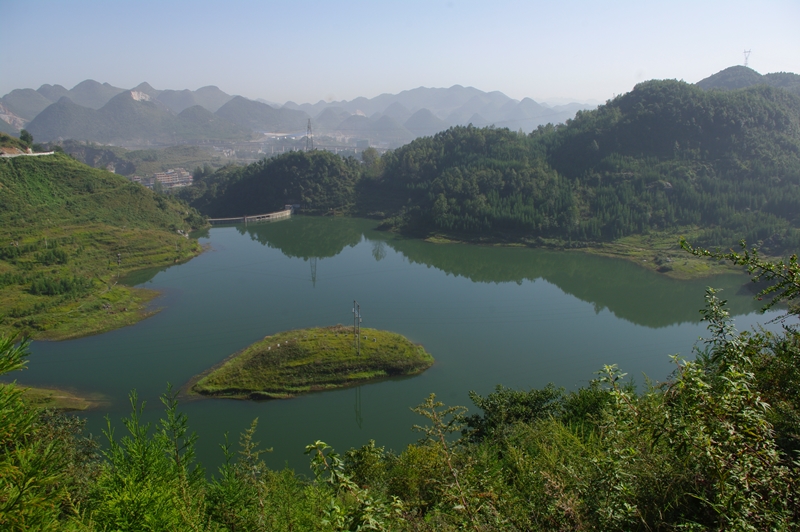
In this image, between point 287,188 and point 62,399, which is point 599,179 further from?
point 62,399

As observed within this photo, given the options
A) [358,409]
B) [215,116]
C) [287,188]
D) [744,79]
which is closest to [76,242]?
[358,409]

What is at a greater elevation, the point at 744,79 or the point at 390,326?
the point at 744,79

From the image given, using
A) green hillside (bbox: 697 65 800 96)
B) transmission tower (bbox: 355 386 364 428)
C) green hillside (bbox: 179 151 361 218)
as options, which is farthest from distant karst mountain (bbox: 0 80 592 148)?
transmission tower (bbox: 355 386 364 428)

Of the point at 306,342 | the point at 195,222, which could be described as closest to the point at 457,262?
the point at 306,342

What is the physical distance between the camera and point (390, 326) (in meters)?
14.8

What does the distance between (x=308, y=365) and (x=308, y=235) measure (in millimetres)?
19270

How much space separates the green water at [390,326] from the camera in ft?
34.2

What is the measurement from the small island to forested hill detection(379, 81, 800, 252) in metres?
16.2

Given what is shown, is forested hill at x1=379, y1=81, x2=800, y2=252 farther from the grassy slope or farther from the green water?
the grassy slope

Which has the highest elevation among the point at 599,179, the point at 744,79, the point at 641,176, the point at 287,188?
the point at 744,79

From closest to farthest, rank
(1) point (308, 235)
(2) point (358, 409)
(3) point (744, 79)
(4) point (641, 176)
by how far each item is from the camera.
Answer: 1. (2) point (358, 409)
2. (4) point (641, 176)
3. (1) point (308, 235)
4. (3) point (744, 79)

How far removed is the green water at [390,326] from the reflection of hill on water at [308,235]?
2.64 feet

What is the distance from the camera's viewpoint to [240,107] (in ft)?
425

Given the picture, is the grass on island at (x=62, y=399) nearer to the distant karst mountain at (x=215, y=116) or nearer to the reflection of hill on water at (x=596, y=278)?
→ the reflection of hill on water at (x=596, y=278)
